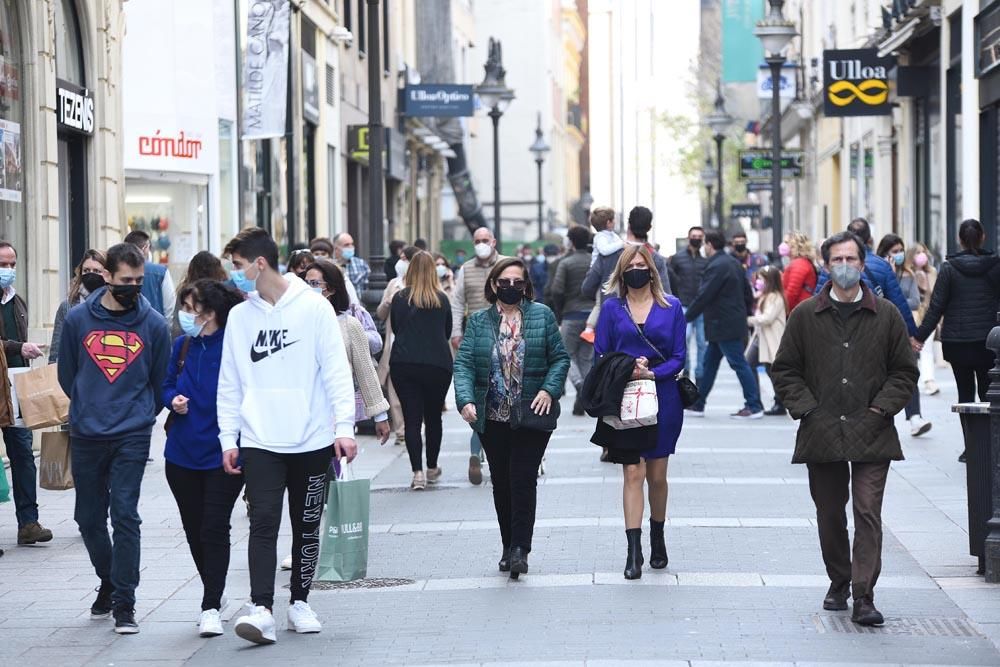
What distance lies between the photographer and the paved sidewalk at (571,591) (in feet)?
25.2

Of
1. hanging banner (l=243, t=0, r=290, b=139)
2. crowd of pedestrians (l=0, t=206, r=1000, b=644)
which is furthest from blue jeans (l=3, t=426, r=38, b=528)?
hanging banner (l=243, t=0, r=290, b=139)

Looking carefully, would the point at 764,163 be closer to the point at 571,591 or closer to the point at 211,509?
the point at 571,591

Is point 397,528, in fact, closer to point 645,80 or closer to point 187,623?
point 187,623

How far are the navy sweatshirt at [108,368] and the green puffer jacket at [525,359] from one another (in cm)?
187

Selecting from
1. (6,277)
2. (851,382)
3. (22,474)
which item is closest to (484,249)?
(6,277)

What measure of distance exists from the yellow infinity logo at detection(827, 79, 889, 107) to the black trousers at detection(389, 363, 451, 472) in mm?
16873

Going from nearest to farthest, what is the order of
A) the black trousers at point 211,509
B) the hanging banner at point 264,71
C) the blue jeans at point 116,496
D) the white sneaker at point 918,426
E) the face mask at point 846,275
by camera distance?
the black trousers at point 211,509 → the face mask at point 846,275 → the blue jeans at point 116,496 → the white sneaker at point 918,426 → the hanging banner at point 264,71

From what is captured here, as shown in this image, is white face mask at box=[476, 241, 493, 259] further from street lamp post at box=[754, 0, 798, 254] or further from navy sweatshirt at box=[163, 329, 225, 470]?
street lamp post at box=[754, 0, 798, 254]

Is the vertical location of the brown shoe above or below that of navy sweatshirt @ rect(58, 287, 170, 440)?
below

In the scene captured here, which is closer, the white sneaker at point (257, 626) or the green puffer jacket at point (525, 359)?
the white sneaker at point (257, 626)

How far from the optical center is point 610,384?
9.51m

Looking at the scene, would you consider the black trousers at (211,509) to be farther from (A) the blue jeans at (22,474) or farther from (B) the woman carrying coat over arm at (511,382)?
(A) the blue jeans at (22,474)

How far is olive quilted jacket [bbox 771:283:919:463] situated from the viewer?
813 cm

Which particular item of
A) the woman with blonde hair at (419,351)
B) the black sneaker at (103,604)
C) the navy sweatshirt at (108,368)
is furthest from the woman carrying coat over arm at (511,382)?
the woman with blonde hair at (419,351)
